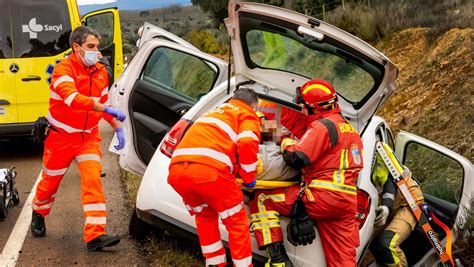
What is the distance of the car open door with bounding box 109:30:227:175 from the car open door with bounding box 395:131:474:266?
2189mm

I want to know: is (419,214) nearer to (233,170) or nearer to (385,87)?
(385,87)

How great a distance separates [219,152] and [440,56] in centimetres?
705

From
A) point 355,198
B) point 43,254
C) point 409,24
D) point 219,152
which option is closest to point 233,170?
point 219,152

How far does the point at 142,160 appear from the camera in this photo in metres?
6.56

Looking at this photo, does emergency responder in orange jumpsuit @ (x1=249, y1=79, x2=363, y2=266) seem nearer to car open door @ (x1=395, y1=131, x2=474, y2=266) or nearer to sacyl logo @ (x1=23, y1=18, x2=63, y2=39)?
car open door @ (x1=395, y1=131, x2=474, y2=266)

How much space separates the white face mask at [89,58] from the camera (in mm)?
5508

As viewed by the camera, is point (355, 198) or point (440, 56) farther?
point (440, 56)

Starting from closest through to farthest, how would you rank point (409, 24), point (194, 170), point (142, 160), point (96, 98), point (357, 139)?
1. point (194, 170)
2. point (357, 139)
3. point (96, 98)
4. point (142, 160)
5. point (409, 24)

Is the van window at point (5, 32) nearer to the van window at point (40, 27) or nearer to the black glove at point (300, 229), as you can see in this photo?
the van window at point (40, 27)

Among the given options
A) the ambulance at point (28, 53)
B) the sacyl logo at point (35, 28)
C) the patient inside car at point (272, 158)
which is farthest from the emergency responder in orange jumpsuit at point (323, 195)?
the sacyl logo at point (35, 28)

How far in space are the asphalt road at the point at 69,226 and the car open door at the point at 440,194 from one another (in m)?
2.36

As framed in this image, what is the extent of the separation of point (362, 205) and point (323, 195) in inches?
18.6

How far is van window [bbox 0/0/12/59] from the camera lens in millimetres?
9391

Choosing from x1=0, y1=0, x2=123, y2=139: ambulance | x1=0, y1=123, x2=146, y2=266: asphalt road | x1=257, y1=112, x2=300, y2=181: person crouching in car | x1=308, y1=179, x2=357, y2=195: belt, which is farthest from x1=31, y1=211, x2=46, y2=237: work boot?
x1=0, y1=0, x2=123, y2=139: ambulance
